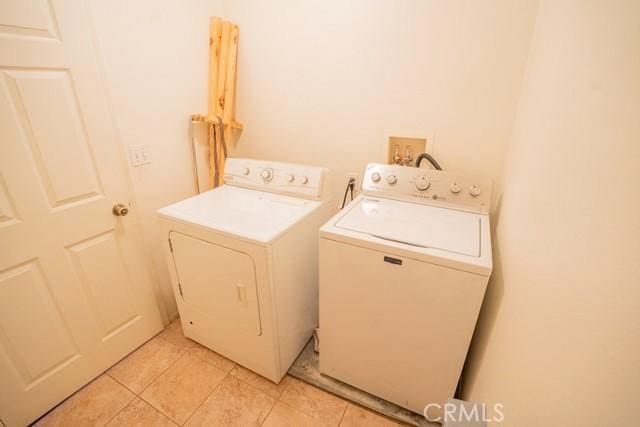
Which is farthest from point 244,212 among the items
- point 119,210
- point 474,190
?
point 474,190

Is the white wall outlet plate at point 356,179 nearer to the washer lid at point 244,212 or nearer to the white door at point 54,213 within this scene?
the washer lid at point 244,212

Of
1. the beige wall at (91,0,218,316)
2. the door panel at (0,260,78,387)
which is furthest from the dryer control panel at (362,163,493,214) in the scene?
the door panel at (0,260,78,387)

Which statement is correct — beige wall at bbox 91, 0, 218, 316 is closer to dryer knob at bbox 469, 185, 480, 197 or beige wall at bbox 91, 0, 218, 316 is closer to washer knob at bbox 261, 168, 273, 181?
washer knob at bbox 261, 168, 273, 181

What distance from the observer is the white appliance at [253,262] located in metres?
1.34

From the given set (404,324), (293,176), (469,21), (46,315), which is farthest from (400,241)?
(46,315)

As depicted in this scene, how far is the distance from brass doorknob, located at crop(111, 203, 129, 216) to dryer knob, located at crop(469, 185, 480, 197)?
1897 millimetres

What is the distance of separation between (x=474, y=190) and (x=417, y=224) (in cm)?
42

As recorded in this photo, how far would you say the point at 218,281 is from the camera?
1.47m

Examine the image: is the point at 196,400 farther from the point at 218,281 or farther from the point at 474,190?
the point at 474,190

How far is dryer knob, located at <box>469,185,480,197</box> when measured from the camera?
1463mm

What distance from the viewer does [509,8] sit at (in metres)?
1.33

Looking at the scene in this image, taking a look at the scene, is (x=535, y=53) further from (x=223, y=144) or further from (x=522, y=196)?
(x=223, y=144)

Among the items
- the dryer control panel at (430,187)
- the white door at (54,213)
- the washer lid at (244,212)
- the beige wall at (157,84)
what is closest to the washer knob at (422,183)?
the dryer control panel at (430,187)

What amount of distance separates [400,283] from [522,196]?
565mm
